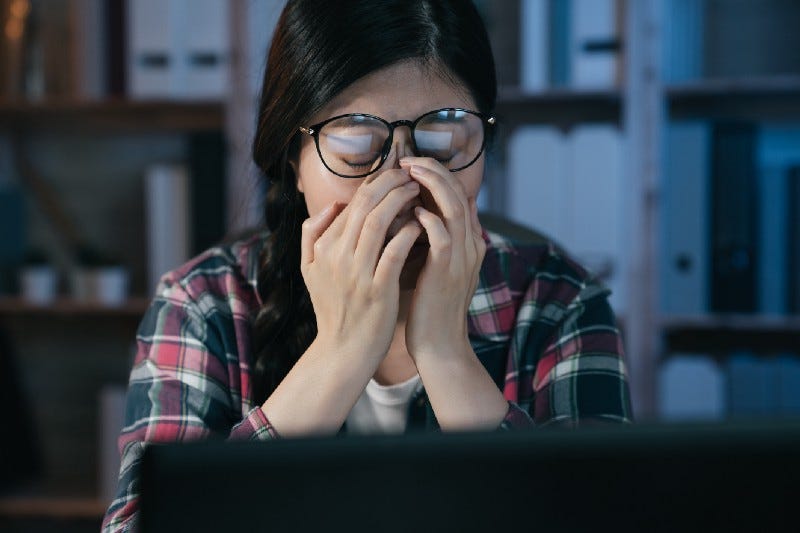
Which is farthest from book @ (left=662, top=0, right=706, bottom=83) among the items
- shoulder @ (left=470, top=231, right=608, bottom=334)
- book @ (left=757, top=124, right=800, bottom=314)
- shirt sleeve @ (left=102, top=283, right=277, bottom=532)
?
shirt sleeve @ (left=102, top=283, right=277, bottom=532)

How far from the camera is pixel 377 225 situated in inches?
34.3

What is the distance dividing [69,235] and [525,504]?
2.30 metres

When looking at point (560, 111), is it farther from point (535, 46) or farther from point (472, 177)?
point (472, 177)

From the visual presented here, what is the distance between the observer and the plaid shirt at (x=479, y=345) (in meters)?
0.98

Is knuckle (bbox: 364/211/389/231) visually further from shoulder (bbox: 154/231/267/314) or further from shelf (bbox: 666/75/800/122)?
shelf (bbox: 666/75/800/122)

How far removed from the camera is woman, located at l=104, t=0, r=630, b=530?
861 mm

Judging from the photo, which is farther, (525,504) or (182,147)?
(182,147)

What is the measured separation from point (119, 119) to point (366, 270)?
1.69 m

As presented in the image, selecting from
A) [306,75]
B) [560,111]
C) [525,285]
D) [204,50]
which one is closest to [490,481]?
[306,75]

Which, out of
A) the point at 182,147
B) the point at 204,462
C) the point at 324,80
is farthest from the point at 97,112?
the point at 204,462

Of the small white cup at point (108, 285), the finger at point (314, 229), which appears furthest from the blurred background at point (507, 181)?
the finger at point (314, 229)

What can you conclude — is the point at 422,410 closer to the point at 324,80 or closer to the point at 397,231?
the point at 397,231

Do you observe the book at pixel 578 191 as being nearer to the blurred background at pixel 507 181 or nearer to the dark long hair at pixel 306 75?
the blurred background at pixel 507 181

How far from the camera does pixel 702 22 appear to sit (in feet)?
6.80
